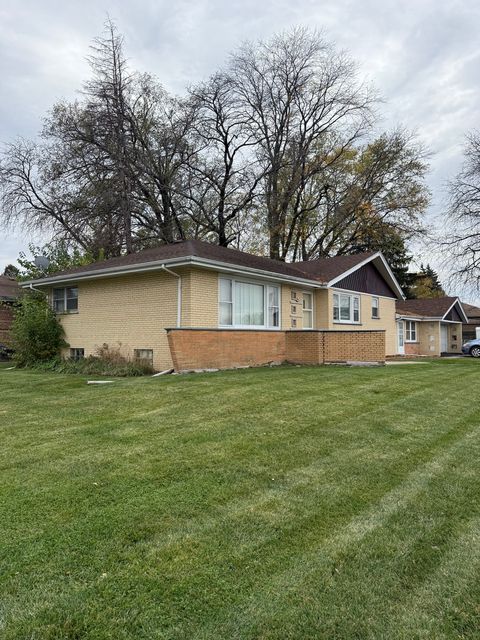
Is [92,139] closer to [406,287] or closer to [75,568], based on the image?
[75,568]

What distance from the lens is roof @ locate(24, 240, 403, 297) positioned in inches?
495

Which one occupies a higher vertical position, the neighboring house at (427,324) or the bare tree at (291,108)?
the bare tree at (291,108)

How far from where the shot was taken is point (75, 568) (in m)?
2.55

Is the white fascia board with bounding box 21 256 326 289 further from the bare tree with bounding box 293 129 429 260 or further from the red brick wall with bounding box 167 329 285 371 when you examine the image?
the bare tree with bounding box 293 129 429 260

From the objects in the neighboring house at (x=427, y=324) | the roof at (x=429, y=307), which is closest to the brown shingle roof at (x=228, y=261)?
the neighboring house at (x=427, y=324)

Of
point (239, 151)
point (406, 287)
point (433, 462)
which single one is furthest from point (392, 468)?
point (406, 287)

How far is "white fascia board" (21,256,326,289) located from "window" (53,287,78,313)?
45 centimetres

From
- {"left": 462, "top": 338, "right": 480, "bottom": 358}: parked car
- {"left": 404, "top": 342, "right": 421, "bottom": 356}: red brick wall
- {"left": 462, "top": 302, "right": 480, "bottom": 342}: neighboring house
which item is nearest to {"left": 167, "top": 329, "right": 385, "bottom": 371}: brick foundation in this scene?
{"left": 404, "top": 342, "right": 421, "bottom": 356}: red brick wall

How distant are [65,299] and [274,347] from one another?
7.68m

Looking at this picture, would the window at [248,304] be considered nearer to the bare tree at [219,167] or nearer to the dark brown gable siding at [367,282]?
the dark brown gable siding at [367,282]

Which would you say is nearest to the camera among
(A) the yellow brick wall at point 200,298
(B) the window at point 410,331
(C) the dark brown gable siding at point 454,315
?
(A) the yellow brick wall at point 200,298

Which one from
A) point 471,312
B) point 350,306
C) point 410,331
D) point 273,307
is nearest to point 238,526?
point 273,307

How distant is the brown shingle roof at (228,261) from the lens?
13.6m

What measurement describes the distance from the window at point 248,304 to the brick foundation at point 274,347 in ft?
1.41
